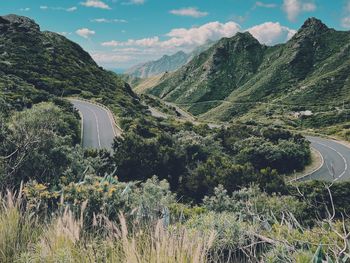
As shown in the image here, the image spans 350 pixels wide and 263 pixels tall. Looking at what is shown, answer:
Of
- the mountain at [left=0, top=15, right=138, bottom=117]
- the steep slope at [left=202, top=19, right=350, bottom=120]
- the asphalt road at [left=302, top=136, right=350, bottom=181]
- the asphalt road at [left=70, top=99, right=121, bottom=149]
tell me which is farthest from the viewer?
the steep slope at [left=202, top=19, right=350, bottom=120]

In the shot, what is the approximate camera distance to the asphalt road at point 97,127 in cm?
4203

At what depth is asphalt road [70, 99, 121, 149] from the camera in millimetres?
42031

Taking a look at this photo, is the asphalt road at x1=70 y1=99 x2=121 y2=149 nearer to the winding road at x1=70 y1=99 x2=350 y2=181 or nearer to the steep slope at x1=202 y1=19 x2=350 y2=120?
the winding road at x1=70 y1=99 x2=350 y2=181

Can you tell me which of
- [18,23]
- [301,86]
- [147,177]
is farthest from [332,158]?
[301,86]

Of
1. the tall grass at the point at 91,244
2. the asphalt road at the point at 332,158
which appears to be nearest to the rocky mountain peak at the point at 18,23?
the asphalt road at the point at 332,158

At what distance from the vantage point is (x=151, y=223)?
4.99 m

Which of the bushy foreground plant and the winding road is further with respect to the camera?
the winding road

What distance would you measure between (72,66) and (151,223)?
367 feet

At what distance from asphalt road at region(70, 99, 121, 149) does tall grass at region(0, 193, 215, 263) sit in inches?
1237

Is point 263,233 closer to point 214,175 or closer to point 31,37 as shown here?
point 214,175

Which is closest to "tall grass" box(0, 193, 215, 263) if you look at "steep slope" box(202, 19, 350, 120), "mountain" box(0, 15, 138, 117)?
"mountain" box(0, 15, 138, 117)

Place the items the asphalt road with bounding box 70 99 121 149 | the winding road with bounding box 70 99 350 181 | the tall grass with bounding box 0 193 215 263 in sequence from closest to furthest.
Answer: the tall grass with bounding box 0 193 215 263 → the winding road with bounding box 70 99 350 181 → the asphalt road with bounding box 70 99 121 149

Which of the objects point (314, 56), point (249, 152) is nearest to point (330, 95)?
point (314, 56)

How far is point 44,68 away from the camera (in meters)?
94.3
